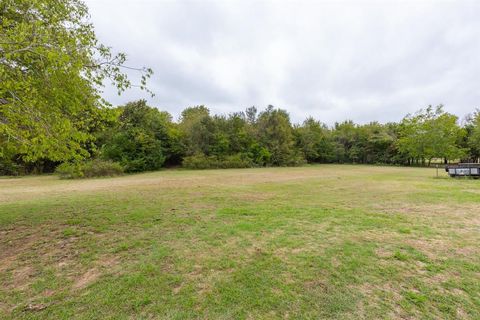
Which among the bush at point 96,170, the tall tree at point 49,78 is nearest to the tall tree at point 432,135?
the tall tree at point 49,78

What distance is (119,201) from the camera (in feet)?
24.6

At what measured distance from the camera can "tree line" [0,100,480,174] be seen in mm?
20594

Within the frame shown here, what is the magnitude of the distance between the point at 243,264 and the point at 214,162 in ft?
77.4

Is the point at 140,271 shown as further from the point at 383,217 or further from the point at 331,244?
the point at 383,217

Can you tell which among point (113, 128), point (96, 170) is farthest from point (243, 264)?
point (96, 170)

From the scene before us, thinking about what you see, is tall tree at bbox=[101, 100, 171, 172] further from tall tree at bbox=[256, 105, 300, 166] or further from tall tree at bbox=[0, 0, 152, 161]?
tall tree at bbox=[0, 0, 152, 161]

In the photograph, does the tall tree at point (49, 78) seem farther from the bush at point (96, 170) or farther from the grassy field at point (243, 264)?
the bush at point (96, 170)

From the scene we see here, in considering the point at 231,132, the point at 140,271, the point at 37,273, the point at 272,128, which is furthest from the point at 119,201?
the point at 272,128

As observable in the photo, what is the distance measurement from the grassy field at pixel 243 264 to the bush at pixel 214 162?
19936 millimetres

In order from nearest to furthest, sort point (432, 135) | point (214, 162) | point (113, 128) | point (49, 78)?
1. point (49, 78)
2. point (113, 128)
3. point (432, 135)
4. point (214, 162)

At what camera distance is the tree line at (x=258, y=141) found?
67.6ft

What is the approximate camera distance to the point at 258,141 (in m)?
31.0

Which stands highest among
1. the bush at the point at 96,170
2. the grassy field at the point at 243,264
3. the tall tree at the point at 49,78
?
the tall tree at the point at 49,78

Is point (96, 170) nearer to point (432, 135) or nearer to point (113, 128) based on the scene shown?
point (113, 128)
